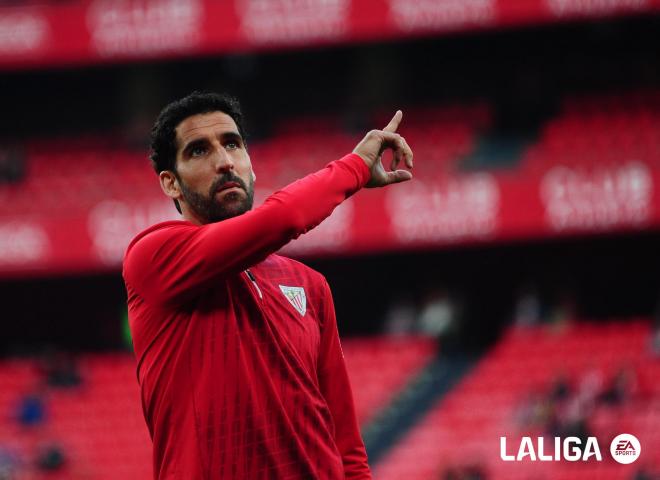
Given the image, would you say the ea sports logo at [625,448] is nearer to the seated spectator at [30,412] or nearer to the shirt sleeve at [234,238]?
the seated spectator at [30,412]

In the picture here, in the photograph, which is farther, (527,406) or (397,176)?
(527,406)

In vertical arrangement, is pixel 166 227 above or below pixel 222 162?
below

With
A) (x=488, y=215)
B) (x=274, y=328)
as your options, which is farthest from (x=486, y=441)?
(x=274, y=328)

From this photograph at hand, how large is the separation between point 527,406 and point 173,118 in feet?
30.2

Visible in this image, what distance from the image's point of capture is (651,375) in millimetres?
11195

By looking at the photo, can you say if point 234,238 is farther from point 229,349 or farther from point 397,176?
point 397,176

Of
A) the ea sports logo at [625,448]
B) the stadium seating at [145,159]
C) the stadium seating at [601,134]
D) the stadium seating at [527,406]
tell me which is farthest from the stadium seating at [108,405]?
the ea sports logo at [625,448]

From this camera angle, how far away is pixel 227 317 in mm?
2451

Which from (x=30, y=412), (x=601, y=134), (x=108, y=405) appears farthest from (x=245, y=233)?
(x=601, y=134)

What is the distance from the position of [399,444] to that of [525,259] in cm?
381

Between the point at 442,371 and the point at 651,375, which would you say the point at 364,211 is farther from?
the point at 651,375

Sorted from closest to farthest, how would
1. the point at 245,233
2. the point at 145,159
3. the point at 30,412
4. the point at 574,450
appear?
the point at 245,233, the point at 574,450, the point at 30,412, the point at 145,159

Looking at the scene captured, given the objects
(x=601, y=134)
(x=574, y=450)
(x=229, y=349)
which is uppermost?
(x=601, y=134)

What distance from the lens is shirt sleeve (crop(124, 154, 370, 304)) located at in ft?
7.53
